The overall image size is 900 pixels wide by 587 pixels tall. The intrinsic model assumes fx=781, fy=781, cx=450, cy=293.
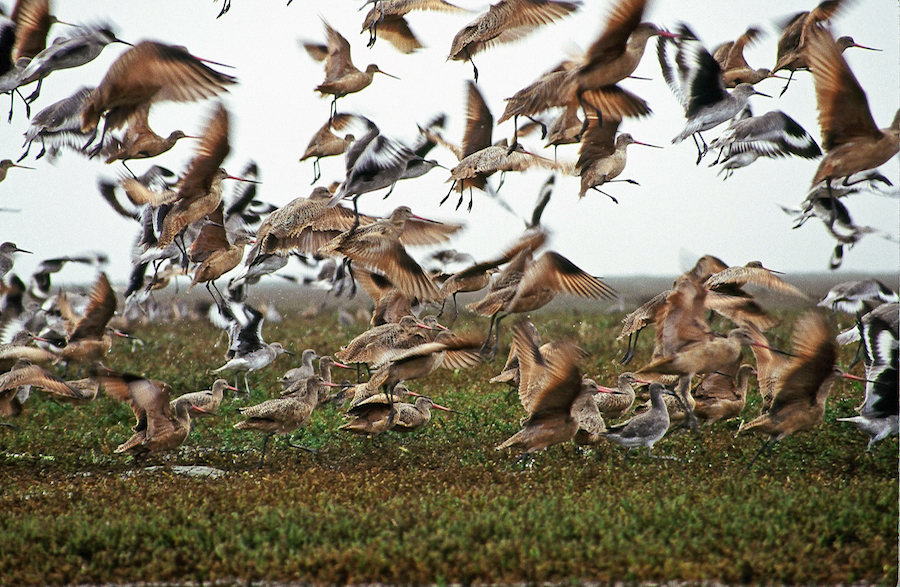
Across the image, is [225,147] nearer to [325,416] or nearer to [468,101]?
[468,101]

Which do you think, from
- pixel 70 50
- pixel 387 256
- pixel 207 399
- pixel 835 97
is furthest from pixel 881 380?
pixel 70 50

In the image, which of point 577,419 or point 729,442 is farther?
point 729,442

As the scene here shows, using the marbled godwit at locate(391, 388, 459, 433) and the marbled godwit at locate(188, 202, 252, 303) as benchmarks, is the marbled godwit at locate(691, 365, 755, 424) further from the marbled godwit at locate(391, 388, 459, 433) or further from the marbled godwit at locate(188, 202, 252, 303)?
the marbled godwit at locate(188, 202, 252, 303)

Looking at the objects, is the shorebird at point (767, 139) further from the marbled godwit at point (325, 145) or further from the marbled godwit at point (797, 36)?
the marbled godwit at point (325, 145)

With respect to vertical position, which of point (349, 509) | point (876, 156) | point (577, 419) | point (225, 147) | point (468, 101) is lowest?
point (349, 509)

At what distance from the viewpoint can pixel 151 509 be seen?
21.3 feet

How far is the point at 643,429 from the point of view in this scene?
7734 millimetres

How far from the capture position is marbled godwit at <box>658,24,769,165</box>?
27.4 ft

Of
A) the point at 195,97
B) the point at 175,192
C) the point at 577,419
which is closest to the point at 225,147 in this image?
the point at 195,97

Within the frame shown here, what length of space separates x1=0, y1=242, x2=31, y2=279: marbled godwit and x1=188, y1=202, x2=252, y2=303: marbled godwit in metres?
3.61

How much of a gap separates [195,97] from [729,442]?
21.9 feet

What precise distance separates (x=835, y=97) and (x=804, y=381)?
250cm

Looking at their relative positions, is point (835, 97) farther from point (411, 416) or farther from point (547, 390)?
point (411, 416)

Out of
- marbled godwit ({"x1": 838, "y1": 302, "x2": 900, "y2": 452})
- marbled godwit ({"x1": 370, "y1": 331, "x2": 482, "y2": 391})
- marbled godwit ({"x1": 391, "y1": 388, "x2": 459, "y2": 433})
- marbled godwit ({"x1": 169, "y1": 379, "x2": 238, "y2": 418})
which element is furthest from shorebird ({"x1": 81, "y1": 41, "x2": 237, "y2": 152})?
marbled godwit ({"x1": 838, "y1": 302, "x2": 900, "y2": 452})
